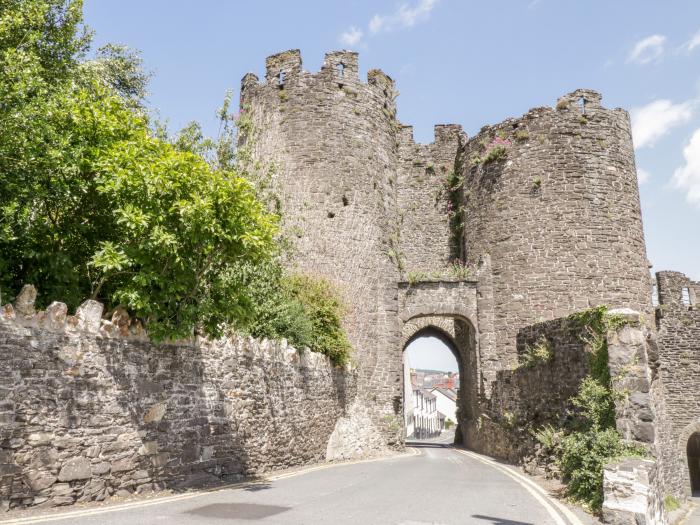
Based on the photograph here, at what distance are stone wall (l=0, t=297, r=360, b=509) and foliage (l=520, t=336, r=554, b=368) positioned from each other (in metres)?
5.52

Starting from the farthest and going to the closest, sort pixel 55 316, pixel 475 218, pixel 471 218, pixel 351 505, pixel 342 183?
pixel 471 218 < pixel 475 218 < pixel 342 183 < pixel 351 505 < pixel 55 316

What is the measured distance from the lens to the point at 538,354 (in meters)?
12.7

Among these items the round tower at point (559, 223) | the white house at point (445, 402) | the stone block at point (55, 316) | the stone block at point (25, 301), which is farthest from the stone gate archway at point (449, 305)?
the white house at point (445, 402)

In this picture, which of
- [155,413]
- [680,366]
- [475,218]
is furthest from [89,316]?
[680,366]

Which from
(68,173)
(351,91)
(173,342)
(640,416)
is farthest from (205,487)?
(351,91)

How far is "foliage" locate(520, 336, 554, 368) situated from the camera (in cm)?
1255

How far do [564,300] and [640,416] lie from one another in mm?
12658

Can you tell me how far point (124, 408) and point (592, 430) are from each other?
7508mm

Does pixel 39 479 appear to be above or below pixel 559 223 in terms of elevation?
below

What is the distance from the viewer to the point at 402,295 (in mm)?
23328

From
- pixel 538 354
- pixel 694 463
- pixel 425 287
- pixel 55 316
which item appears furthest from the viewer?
pixel 694 463

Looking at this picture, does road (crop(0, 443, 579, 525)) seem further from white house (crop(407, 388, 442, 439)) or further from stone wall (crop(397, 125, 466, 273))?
white house (crop(407, 388, 442, 439))

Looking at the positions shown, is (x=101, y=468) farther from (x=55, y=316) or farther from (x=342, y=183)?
(x=342, y=183)

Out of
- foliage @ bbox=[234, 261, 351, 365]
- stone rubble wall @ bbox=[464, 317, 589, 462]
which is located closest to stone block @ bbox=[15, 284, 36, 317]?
foliage @ bbox=[234, 261, 351, 365]
